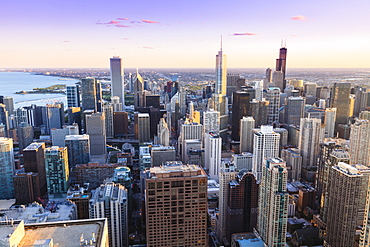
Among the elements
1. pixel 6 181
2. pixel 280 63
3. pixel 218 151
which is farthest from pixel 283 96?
pixel 6 181

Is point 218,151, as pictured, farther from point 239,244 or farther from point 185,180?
point 185,180

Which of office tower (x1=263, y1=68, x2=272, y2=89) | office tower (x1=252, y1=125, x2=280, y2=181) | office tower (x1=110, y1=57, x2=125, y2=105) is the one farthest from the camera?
office tower (x1=110, y1=57, x2=125, y2=105)

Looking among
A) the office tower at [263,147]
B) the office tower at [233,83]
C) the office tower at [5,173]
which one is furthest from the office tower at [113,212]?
the office tower at [233,83]

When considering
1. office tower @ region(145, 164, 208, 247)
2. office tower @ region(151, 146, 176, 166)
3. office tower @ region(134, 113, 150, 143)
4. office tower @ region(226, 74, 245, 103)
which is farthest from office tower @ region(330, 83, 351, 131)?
office tower @ region(145, 164, 208, 247)

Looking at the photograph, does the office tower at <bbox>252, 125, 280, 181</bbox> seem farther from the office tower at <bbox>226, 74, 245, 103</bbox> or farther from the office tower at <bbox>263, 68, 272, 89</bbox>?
the office tower at <bbox>263, 68, 272, 89</bbox>

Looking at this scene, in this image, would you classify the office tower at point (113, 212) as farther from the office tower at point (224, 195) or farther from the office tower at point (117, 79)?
the office tower at point (117, 79)

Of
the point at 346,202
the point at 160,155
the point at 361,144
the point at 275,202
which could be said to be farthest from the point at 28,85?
the point at 361,144
